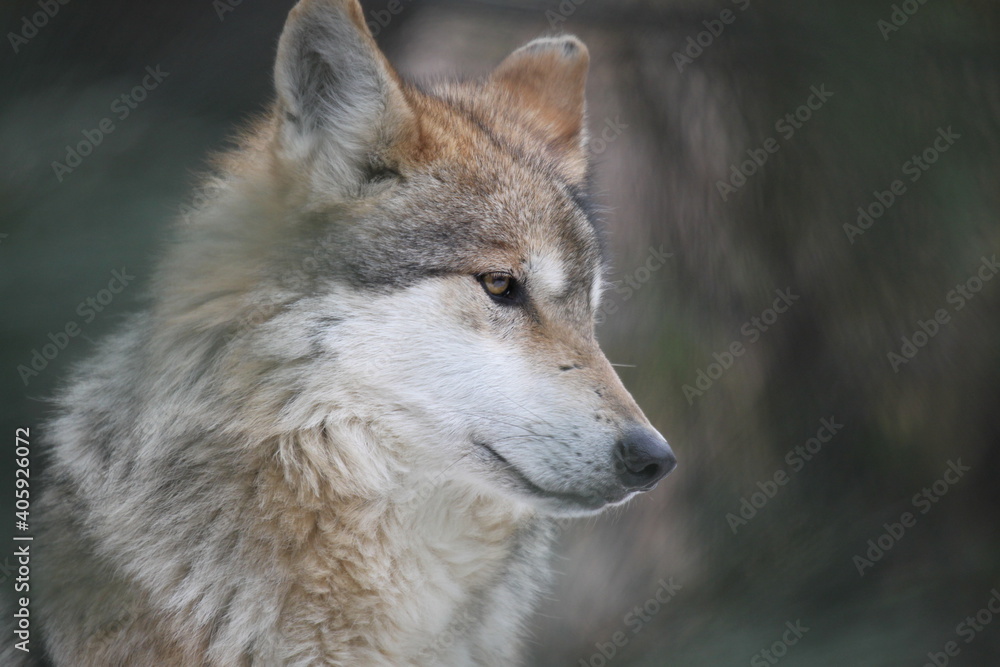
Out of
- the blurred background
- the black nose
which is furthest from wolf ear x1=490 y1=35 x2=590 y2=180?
the black nose

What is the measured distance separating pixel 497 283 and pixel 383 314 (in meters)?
0.27

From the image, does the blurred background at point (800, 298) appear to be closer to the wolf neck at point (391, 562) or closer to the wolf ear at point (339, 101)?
the wolf ear at point (339, 101)

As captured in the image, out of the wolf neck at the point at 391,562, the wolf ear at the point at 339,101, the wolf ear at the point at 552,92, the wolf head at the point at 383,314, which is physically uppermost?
the wolf ear at the point at 552,92

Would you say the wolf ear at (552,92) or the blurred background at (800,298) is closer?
the blurred background at (800,298)

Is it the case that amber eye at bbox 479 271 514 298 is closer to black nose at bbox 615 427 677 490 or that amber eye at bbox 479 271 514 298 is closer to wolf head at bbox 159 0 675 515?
wolf head at bbox 159 0 675 515

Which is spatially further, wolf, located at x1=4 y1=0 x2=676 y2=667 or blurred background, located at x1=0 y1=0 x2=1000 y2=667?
blurred background, located at x1=0 y1=0 x2=1000 y2=667

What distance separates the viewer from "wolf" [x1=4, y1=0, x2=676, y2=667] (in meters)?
1.62

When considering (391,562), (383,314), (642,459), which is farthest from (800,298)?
(391,562)

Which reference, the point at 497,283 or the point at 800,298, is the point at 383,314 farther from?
the point at 800,298

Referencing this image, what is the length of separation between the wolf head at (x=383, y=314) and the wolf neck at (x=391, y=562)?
0.07m

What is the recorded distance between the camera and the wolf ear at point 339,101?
1.55 metres

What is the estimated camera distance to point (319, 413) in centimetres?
163

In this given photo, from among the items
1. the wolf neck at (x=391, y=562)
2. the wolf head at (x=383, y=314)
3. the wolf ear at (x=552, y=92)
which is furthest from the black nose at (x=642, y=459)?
the wolf ear at (x=552, y=92)

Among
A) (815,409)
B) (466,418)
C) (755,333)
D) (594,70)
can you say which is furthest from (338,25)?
(815,409)
